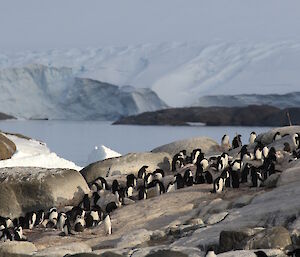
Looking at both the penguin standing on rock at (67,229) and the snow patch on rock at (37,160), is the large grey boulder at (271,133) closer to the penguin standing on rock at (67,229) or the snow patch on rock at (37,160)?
the snow patch on rock at (37,160)

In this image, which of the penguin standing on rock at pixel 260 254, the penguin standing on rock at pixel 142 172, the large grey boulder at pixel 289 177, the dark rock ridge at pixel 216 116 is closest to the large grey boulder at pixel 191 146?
the penguin standing on rock at pixel 142 172

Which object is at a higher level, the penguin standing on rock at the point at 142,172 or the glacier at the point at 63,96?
the glacier at the point at 63,96

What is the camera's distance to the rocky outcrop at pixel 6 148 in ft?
70.0

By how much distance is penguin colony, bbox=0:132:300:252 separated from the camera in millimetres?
11977

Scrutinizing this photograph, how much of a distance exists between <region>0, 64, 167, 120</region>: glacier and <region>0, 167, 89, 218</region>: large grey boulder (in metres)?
49.3

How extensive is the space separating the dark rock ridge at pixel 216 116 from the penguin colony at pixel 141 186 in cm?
5089

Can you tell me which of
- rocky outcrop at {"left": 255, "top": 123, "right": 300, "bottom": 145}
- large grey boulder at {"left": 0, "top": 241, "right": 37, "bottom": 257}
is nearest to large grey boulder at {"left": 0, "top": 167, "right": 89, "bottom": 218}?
large grey boulder at {"left": 0, "top": 241, "right": 37, "bottom": 257}

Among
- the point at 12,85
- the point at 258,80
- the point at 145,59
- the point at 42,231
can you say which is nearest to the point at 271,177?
the point at 42,231

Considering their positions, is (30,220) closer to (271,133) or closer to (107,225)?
(107,225)

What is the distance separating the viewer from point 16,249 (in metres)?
9.38

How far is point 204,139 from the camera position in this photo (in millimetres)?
21219

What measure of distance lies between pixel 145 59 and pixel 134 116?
33.1ft

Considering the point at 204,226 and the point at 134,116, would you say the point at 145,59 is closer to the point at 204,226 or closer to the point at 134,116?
the point at 134,116

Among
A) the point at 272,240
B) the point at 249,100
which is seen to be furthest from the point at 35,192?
the point at 249,100
